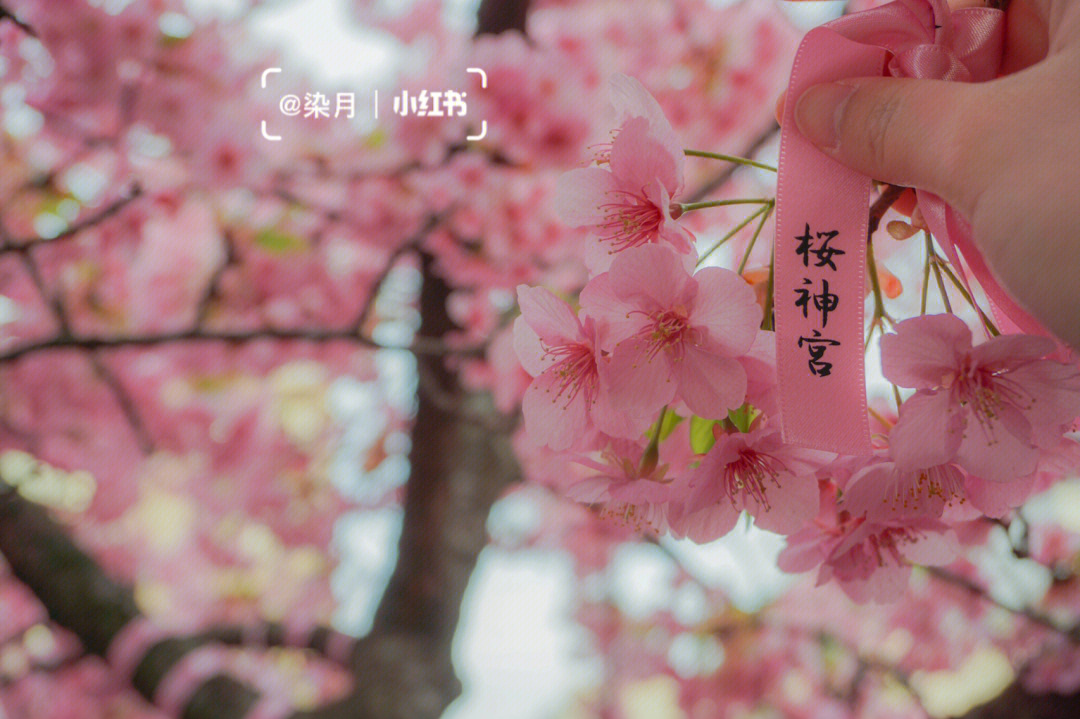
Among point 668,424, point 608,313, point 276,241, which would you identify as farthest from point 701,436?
point 276,241

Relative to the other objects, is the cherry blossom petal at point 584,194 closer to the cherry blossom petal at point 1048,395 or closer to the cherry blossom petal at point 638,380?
the cherry blossom petal at point 638,380

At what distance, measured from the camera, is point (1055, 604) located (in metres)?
1.35

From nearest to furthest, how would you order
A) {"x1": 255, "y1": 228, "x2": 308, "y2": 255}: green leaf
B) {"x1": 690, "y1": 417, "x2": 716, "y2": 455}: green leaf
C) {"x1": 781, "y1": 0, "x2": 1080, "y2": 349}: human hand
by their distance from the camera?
{"x1": 781, "y1": 0, "x2": 1080, "y2": 349}: human hand, {"x1": 690, "y1": 417, "x2": 716, "y2": 455}: green leaf, {"x1": 255, "y1": 228, "x2": 308, "y2": 255}: green leaf

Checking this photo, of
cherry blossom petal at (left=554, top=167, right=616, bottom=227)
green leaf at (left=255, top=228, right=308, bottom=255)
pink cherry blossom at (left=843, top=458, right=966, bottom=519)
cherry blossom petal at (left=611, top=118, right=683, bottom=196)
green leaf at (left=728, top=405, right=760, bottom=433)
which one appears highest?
cherry blossom petal at (left=611, top=118, right=683, bottom=196)

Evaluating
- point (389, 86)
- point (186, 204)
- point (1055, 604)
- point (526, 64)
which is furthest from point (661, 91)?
point (1055, 604)

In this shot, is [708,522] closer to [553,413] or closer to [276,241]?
[553,413]

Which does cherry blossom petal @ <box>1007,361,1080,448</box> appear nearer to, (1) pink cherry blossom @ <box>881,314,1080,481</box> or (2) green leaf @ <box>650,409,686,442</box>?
(1) pink cherry blossom @ <box>881,314,1080,481</box>

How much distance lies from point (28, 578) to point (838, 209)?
131 cm

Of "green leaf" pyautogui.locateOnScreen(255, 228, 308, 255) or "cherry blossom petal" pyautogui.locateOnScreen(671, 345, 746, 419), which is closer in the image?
"cherry blossom petal" pyautogui.locateOnScreen(671, 345, 746, 419)

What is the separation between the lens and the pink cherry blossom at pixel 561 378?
312 millimetres

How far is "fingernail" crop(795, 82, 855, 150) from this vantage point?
29 centimetres

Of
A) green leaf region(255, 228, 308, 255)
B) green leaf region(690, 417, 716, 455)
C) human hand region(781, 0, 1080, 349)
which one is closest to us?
human hand region(781, 0, 1080, 349)

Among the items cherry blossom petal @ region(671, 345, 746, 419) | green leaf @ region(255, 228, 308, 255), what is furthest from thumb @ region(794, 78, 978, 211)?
green leaf @ region(255, 228, 308, 255)

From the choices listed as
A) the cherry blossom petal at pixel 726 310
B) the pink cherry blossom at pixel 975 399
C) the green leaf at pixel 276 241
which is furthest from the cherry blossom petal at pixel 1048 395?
the green leaf at pixel 276 241
